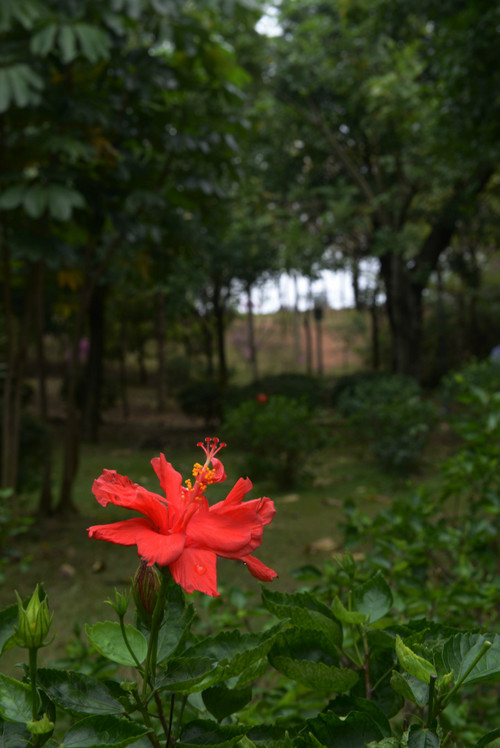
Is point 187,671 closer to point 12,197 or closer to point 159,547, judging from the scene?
point 159,547

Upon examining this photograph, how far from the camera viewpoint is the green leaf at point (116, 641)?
58 centimetres

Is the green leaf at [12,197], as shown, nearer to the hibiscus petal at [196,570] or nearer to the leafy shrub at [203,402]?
the hibiscus petal at [196,570]

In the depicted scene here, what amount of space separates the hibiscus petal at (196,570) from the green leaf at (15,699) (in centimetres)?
15

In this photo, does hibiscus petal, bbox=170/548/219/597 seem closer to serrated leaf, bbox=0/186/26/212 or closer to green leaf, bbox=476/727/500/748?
green leaf, bbox=476/727/500/748

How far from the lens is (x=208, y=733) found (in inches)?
21.1

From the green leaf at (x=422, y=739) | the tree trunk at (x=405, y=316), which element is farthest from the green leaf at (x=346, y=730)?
the tree trunk at (x=405, y=316)

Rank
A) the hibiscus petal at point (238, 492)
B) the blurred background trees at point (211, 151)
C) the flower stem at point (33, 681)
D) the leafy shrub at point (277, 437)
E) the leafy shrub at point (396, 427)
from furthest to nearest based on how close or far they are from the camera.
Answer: the leafy shrub at point (396, 427)
the leafy shrub at point (277, 437)
the blurred background trees at point (211, 151)
the hibiscus petal at point (238, 492)
the flower stem at point (33, 681)

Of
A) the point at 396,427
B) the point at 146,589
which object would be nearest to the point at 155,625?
the point at 146,589

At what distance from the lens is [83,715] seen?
0.51 m

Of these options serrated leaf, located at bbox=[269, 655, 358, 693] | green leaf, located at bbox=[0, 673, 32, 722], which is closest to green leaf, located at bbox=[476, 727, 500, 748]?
serrated leaf, located at bbox=[269, 655, 358, 693]

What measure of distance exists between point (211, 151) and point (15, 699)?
377cm

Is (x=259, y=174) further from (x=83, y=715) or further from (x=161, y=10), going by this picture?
(x=83, y=715)

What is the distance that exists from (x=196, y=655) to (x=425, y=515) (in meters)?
1.13

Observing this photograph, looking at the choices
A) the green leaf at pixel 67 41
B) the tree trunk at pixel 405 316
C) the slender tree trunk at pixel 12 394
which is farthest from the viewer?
the tree trunk at pixel 405 316
